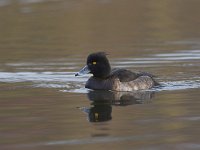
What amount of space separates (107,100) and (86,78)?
11.8 feet

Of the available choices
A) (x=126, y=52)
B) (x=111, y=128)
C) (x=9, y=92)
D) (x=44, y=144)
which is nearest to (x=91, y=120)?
(x=111, y=128)

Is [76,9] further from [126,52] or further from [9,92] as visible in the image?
[9,92]

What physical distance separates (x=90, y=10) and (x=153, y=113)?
23644 mm

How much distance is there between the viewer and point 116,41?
26.7 m

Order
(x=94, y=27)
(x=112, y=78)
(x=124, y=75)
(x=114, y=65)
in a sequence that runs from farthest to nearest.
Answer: (x=94, y=27)
(x=114, y=65)
(x=112, y=78)
(x=124, y=75)

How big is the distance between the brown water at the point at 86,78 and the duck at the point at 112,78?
310mm

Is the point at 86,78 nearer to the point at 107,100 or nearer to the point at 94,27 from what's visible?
the point at 107,100

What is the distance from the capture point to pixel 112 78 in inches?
723

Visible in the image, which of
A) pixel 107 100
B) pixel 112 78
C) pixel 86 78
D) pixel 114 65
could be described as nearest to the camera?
pixel 107 100

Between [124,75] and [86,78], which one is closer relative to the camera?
[124,75]

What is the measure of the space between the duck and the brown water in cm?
31

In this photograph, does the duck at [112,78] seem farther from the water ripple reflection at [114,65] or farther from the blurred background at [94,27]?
the blurred background at [94,27]

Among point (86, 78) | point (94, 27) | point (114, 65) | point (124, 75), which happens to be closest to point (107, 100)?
point (124, 75)

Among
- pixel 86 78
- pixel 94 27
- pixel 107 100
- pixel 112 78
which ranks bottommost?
pixel 107 100
